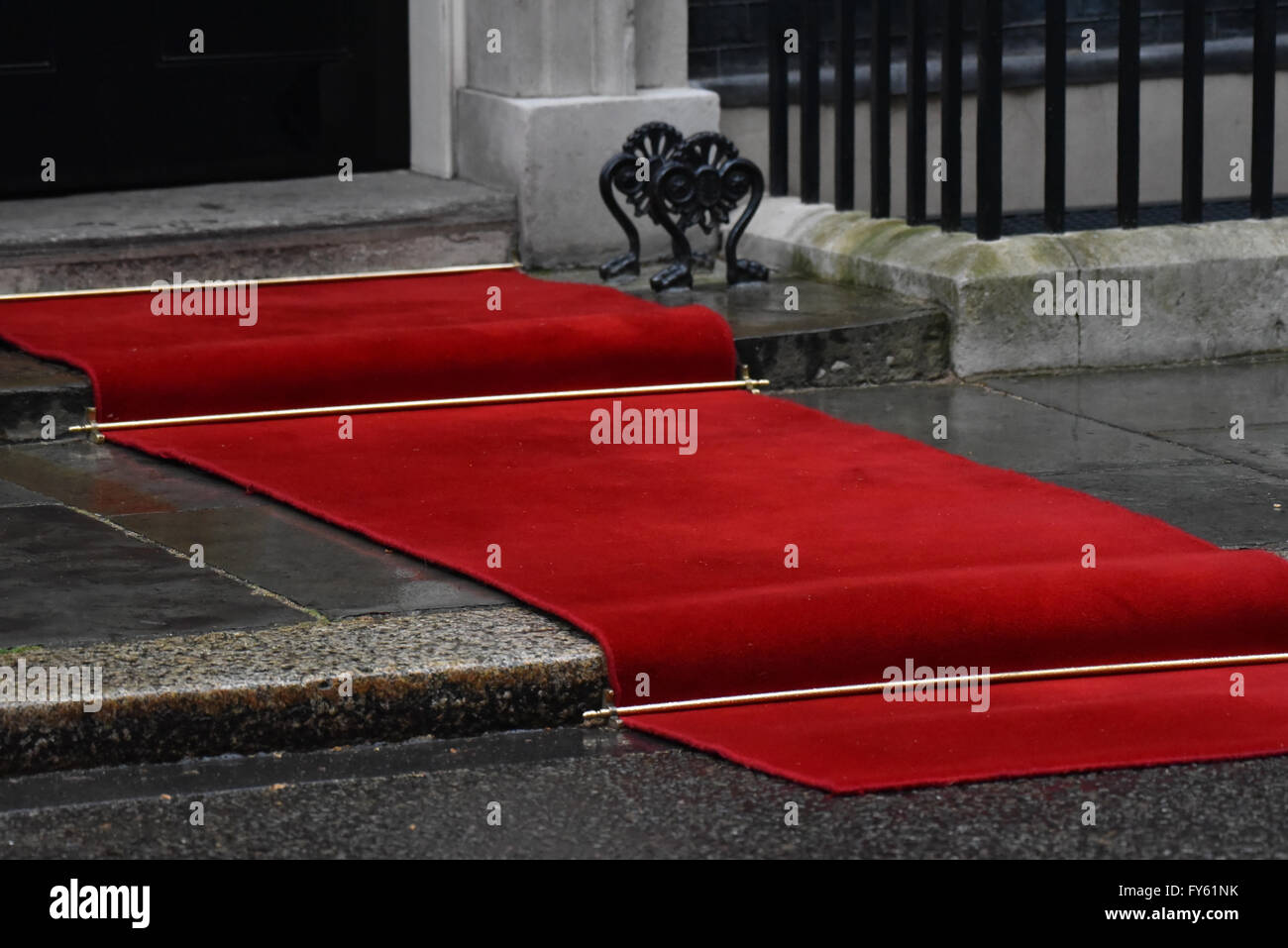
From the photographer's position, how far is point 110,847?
3.55m

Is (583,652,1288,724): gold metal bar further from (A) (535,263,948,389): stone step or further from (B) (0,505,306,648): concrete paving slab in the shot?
(A) (535,263,948,389): stone step

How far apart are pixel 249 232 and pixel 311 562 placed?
2.90m

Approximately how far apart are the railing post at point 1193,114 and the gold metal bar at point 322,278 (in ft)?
7.53

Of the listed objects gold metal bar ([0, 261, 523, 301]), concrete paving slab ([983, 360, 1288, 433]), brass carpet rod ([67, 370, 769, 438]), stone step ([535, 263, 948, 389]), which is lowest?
concrete paving slab ([983, 360, 1288, 433])

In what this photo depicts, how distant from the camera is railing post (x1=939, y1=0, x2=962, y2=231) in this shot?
7.38 meters

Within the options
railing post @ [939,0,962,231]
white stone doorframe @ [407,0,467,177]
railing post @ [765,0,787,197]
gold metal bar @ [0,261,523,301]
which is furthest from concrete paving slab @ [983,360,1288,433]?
white stone doorframe @ [407,0,467,177]

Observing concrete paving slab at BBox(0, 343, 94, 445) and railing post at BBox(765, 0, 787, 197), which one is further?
railing post at BBox(765, 0, 787, 197)

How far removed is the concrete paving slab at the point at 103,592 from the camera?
14.0 ft

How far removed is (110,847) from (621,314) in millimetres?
3514

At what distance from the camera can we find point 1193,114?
24.9 feet

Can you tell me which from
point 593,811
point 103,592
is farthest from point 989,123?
point 593,811

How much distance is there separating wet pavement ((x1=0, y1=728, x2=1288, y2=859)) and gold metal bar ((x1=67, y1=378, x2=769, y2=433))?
233 cm

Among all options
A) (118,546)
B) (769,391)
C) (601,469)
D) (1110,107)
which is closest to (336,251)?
(769,391)

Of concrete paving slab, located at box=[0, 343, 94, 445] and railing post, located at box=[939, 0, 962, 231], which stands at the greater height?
railing post, located at box=[939, 0, 962, 231]
